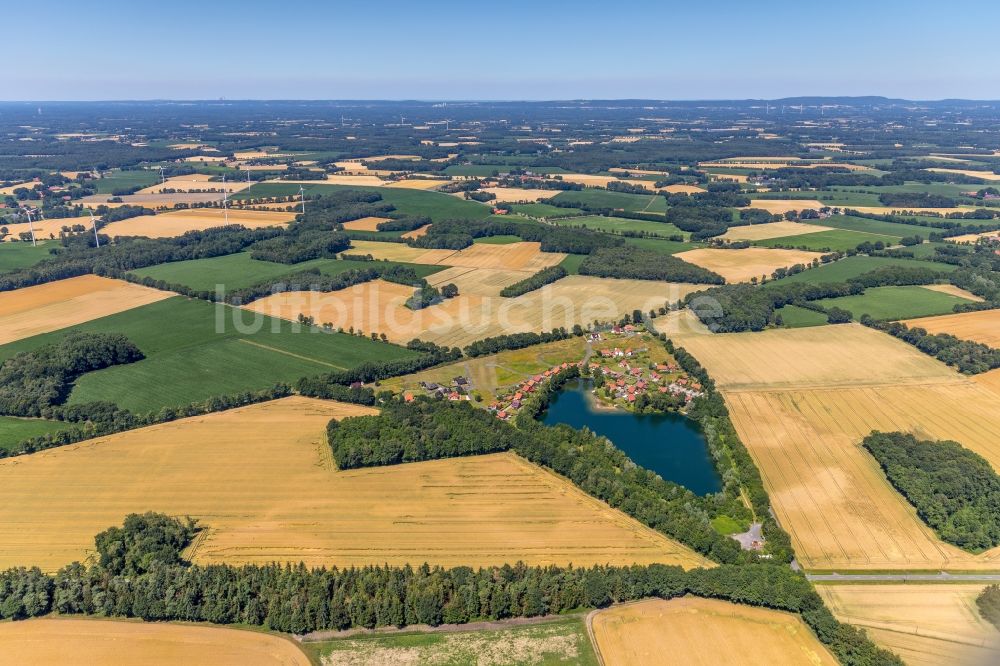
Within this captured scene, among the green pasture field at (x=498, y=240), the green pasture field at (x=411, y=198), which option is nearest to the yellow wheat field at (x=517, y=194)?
the green pasture field at (x=411, y=198)

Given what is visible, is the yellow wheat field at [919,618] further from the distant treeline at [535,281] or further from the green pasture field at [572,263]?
the green pasture field at [572,263]

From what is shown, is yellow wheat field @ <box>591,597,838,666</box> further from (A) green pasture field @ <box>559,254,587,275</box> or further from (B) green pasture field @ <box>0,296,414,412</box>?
(A) green pasture field @ <box>559,254,587,275</box>

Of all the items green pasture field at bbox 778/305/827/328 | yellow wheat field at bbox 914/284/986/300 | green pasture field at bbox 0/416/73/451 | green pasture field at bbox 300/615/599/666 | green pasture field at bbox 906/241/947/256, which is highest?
green pasture field at bbox 906/241/947/256

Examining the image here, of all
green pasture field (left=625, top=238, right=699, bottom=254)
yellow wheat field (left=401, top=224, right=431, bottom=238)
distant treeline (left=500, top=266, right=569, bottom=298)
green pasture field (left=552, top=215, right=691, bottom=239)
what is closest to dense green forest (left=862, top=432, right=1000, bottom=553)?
distant treeline (left=500, top=266, right=569, bottom=298)

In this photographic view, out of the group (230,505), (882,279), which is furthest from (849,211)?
(230,505)

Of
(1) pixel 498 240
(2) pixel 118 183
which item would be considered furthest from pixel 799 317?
(2) pixel 118 183

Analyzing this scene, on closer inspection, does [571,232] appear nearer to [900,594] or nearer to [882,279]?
[882,279]
